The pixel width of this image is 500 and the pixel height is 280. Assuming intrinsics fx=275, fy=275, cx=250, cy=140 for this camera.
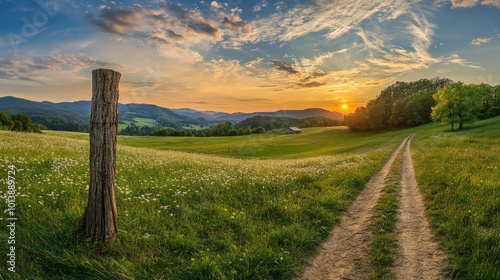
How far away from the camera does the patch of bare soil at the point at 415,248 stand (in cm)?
591

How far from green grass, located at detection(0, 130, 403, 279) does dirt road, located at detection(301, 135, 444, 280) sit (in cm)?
37

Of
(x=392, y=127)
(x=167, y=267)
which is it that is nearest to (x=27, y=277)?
(x=167, y=267)

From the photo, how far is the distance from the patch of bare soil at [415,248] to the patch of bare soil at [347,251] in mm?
754

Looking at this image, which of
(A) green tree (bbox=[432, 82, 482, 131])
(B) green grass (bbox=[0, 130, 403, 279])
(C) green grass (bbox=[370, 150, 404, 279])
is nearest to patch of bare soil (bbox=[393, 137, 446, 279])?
(C) green grass (bbox=[370, 150, 404, 279])

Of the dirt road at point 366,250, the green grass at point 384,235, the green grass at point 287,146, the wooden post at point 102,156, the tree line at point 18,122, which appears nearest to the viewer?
the wooden post at point 102,156

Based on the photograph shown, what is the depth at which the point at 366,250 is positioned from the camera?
6.94 meters

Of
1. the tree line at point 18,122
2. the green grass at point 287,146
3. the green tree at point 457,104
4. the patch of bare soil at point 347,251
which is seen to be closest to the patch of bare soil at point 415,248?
the patch of bare soil at point 347,251

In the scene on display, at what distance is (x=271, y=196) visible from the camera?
35.7 ft

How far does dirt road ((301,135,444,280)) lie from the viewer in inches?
235

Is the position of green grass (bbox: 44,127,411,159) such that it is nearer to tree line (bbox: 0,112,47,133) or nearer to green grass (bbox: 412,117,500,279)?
tree line (bbox: 0,112,47,133)

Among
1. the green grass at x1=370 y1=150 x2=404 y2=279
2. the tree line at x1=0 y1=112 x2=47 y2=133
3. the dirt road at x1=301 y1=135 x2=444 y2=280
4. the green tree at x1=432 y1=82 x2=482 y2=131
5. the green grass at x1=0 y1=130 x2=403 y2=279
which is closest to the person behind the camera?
the green grass at x1=0 y1=130 x2=403 y2=279

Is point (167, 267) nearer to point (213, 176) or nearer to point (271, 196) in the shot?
point (271, 196)

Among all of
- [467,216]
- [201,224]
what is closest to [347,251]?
[201,224]

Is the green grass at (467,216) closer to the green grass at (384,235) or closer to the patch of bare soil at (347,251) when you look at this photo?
the green grass at (384,235)
